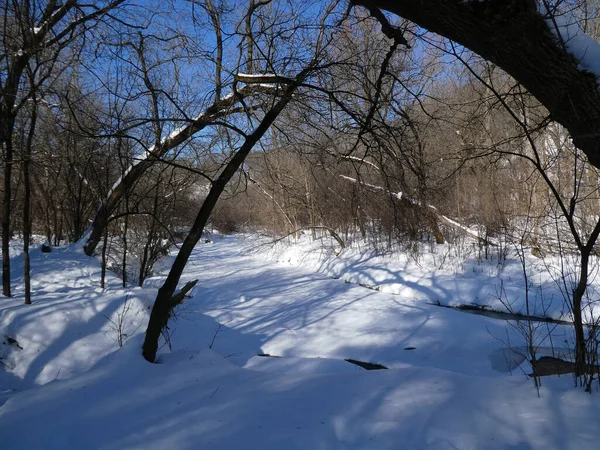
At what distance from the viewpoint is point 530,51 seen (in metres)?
2.09

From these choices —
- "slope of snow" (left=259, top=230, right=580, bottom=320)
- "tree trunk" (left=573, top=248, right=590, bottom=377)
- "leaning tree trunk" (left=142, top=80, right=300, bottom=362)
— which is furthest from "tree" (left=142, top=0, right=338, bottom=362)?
"slope of snow" (left=259, top=230, right=580, bottom=320)

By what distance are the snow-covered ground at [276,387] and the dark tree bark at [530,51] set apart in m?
1.60

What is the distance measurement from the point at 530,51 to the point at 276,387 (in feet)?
8.69

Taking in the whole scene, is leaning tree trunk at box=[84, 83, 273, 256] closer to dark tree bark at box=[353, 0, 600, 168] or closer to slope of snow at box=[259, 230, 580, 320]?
dark tree bark at box=[353, 0, 600, 168]

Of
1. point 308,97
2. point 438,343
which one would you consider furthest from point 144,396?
point 438,343

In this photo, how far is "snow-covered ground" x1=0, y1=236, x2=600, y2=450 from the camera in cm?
202

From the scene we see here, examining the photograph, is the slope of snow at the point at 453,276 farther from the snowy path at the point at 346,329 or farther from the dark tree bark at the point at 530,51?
the dark tree bark at the point at 530,51

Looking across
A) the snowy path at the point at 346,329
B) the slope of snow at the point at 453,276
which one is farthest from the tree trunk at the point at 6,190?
the slope of snow at the point at 453,276

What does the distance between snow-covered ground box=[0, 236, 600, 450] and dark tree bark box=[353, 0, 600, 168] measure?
1.60 metres

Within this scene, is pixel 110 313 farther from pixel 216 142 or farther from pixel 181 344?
pixel 216 142

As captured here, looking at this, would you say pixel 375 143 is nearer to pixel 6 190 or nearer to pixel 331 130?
pixel 331 130

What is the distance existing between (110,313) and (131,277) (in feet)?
16.7

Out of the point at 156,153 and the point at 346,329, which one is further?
the point at 346,329

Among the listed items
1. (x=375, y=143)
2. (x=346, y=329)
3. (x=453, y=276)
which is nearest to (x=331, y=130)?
(x=375, y=143)
